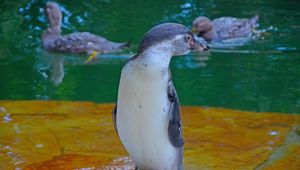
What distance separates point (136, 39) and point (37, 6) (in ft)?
8.79

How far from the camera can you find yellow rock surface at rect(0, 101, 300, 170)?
3.74 m

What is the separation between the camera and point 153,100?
280cm

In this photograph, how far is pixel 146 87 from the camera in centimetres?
276

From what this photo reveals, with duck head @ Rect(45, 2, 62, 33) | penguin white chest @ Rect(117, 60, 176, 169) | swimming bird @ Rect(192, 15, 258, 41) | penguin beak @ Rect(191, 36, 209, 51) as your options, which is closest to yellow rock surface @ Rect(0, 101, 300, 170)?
penguin white chest @ Rect(117, 60, 176, 169)

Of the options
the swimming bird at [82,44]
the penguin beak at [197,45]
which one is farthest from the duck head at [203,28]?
the penguin beak at [197,45]

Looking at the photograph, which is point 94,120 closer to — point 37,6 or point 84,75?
point 84,75

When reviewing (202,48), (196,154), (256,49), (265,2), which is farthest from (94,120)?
(265,2)

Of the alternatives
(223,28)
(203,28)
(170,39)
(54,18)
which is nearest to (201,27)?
(203,28)

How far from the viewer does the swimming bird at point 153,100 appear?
9.00 ft

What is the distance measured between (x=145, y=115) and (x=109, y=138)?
4.69ft

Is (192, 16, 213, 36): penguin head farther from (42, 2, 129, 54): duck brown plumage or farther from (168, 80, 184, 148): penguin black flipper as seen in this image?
(168, 80, 184, 148): penguin black flipper

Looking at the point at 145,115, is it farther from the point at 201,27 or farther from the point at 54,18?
the point at 54,18

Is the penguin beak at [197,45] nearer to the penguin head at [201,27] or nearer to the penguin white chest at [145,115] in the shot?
the penguin white chest at [145,115]

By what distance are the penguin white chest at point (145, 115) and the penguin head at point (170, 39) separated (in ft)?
0.33
